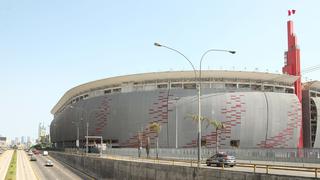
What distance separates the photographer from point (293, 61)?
13088cm

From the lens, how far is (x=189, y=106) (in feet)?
414

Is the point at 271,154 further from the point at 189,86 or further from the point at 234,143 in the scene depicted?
the point at 189,86

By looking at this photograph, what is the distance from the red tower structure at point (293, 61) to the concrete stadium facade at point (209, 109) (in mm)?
2389

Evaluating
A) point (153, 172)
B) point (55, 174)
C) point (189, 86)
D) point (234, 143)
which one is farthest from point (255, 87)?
point (153, 172)

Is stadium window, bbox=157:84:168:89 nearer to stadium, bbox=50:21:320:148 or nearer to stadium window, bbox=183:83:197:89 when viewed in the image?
stadium, bbox=50:21:320:148

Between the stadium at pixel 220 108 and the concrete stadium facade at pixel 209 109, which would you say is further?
the stadium at pixel 220 108

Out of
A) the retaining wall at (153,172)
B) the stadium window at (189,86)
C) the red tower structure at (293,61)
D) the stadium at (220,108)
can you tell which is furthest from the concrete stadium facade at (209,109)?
the retaining wall at (153,172)

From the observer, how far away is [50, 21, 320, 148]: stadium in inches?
4929

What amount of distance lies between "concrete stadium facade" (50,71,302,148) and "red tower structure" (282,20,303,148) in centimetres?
239

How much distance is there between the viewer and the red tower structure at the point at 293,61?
12675 cm

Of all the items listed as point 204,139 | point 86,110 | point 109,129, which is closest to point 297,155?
point 204,139

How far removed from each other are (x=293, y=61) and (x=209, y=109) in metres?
29.7

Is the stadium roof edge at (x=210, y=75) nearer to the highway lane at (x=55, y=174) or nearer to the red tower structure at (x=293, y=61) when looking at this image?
the red tower structure at (x=293, y=61)

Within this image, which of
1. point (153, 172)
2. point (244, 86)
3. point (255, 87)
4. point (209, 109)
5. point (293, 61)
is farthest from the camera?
point (255, 87)
